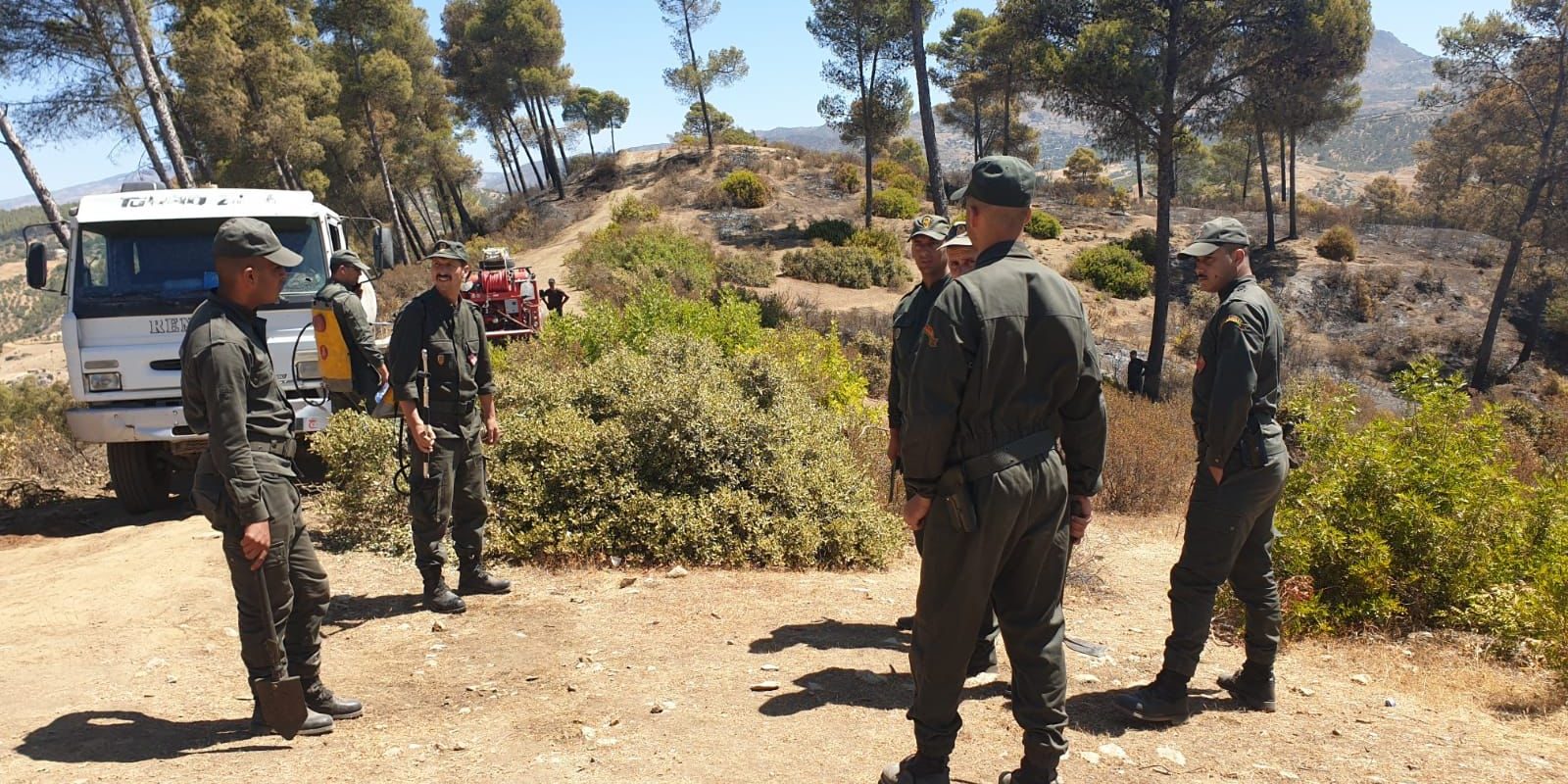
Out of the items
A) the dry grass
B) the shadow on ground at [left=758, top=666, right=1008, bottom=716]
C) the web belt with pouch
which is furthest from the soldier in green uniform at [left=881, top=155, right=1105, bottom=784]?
the dry grass

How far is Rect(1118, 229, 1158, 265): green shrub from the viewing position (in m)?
26.8

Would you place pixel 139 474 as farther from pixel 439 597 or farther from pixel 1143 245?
pixel 1143 245

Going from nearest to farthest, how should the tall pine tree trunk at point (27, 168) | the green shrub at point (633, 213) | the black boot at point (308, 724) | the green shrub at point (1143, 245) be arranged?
the black boot at point (308, 724) → the tall pine tree trunk at point (27, 168) → the green shrub at point (1143, 245) → the green shrub at point (633, 213)

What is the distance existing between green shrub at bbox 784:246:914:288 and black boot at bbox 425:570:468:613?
737 inches

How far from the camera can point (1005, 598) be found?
2.80m

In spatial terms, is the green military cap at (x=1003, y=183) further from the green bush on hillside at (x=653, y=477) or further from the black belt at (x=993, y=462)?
the green bush on hillside at (x=653, y=477)

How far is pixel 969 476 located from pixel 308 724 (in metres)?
2.82

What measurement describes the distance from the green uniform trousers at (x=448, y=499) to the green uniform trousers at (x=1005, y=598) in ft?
9.70

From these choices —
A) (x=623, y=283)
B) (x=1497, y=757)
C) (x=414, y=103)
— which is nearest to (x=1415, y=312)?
(x=623, y=283)

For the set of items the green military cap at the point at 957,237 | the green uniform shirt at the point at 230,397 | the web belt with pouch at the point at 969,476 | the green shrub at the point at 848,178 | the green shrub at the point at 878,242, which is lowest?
the web belt with pouch at the point at 969,476

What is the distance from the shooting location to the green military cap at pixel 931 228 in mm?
4453

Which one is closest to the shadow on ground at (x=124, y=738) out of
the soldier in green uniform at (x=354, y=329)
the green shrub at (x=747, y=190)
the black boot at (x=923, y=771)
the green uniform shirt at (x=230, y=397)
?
the green uniform shirt at (x=230, y=397)

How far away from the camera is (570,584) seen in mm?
5293

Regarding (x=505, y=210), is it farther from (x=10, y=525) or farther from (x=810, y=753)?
(x=810, y=753)
